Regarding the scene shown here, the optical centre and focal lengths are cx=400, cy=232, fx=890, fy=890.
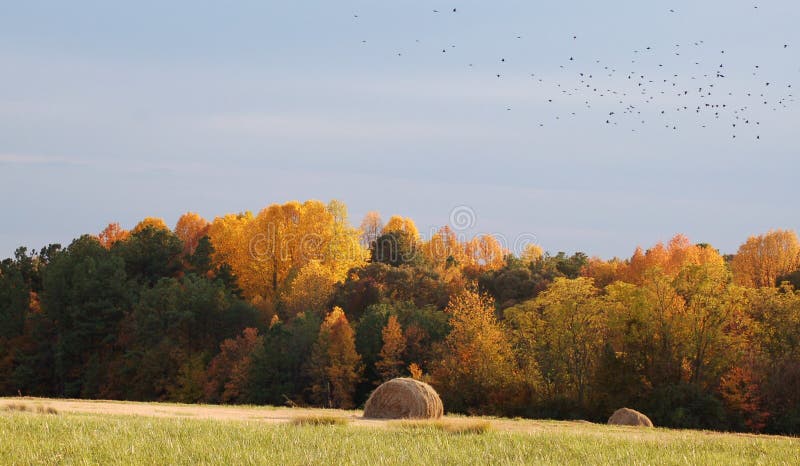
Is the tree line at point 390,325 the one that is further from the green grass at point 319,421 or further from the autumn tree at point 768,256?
the green grass at point 319,421

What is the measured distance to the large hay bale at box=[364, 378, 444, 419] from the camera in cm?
3722

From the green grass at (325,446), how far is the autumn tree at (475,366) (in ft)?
118

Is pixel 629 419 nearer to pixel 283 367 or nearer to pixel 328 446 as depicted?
pixel 328 446

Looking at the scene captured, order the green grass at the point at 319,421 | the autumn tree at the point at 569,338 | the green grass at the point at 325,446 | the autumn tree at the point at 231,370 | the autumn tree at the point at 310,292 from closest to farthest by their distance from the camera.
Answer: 1. the green grass at the point at 325,446
2. the green grass at the point at 319,421
3. the autumn tree at the point at 569,338
4. the autumn tree at the point at 231,370
5. the autumn tree at the point at 310,292

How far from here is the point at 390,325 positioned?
75688mm

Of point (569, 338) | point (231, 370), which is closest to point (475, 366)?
point (569, 338)

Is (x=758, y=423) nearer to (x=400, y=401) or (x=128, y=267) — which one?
(x=400, y=401)

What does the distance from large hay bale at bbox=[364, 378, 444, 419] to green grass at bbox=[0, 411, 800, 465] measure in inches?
384

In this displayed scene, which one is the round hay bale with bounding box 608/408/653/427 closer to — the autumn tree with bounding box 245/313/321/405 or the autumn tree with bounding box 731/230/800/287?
the autumn tree with bounding box 245/313/321/405

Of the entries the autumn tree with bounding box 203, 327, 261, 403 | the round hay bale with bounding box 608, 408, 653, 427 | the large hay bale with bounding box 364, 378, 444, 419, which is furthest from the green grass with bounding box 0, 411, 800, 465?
the autumn tree with bounding box 203, 327, 261, 403

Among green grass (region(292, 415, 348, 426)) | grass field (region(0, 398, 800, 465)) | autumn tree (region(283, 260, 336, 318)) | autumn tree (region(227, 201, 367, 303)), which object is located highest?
autumn tree (region(227, 201, 367, 303))

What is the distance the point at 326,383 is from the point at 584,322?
22898mm

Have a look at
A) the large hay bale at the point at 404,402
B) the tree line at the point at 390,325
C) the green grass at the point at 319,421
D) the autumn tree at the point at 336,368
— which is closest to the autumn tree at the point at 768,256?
the tree line at the point at 390,325

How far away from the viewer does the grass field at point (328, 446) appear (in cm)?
1991
